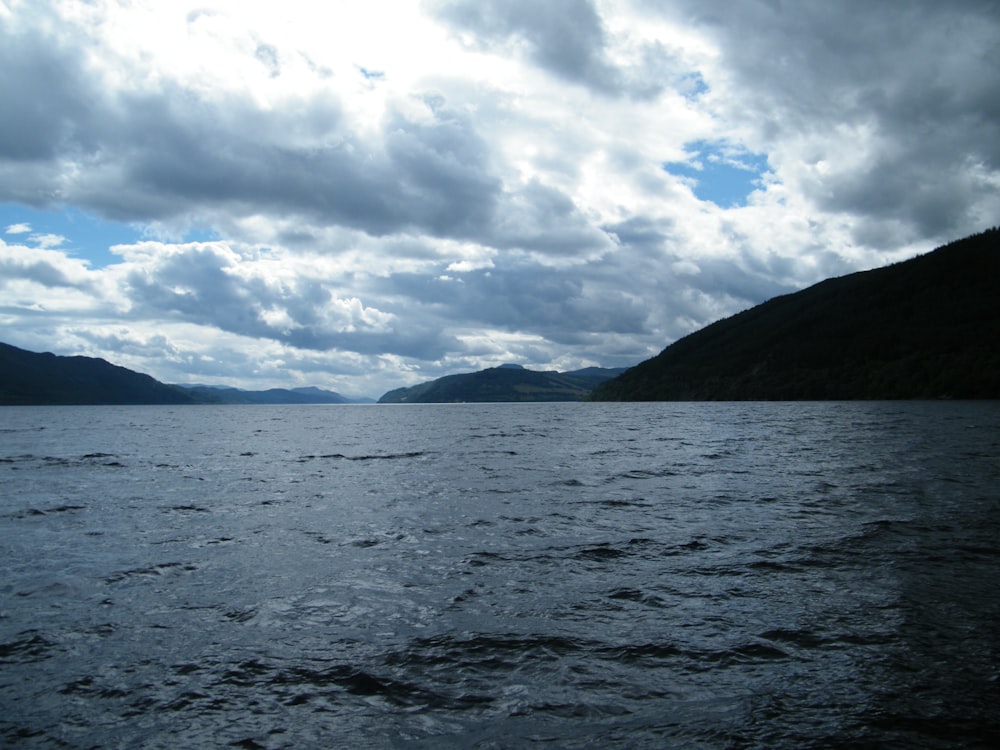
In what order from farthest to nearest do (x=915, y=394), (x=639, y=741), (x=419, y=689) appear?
(x=915, y=394) < (x=419, y=689) < (x=639, y=741)

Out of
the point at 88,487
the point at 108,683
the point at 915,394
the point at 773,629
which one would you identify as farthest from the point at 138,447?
the point at 915,394

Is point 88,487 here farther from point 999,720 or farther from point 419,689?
point 999,720

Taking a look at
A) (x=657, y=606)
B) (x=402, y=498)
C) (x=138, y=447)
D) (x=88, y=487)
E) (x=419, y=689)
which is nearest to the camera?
(x=419, y=689)

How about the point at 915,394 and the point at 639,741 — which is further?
the point at 915,394

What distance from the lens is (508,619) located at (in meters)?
12.7

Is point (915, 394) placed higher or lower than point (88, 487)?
higher

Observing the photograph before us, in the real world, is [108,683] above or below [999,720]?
below

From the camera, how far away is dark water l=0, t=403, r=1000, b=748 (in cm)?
858

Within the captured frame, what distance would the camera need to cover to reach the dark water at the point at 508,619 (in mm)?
8578

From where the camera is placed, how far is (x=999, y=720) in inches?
320

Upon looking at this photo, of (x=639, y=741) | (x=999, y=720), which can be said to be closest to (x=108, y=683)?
(x=639, y=741)

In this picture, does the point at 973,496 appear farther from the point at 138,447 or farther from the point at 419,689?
the point at 138,447

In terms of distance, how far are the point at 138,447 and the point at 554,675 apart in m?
66.0

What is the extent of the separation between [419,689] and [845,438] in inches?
2367
